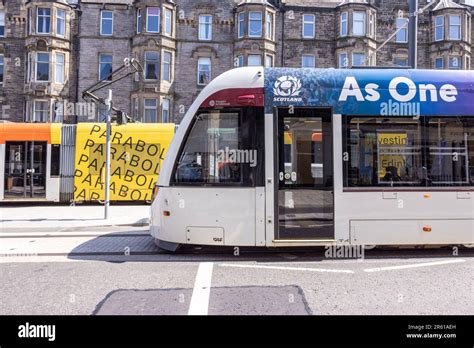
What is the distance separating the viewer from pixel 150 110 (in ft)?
77.4

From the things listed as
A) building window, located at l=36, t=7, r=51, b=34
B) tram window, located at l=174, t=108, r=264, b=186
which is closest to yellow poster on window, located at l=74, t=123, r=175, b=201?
tram window, located at l=174, t=108, r=264, b=186

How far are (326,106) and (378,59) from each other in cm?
2283

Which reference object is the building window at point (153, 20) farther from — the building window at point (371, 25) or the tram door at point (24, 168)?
the building window at point (371, 25)

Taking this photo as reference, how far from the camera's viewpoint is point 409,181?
6062 mm

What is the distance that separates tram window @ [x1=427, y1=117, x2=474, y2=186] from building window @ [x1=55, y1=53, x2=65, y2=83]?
2394 centimetres

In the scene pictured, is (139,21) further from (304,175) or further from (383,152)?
(383,152)

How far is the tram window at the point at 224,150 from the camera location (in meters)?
5.92

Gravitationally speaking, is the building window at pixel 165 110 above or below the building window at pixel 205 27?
below

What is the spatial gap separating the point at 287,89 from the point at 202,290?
141 inches

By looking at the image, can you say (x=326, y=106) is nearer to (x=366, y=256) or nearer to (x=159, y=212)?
(x=366, y=256)

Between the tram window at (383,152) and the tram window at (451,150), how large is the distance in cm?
24

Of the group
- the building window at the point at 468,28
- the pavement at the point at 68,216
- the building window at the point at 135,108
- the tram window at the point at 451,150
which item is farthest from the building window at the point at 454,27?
the pavement at the point at 68,216

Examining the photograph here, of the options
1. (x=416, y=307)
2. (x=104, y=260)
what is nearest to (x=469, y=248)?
(x=416, y=307)

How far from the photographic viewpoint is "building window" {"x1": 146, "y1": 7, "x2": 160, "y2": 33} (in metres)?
23.9
